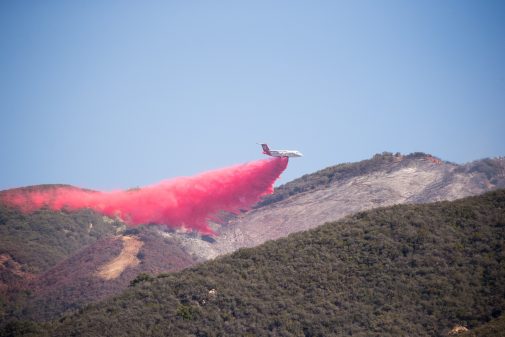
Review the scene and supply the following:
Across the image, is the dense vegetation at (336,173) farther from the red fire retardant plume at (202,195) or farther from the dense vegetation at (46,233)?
the dense vegetation at (46,233)

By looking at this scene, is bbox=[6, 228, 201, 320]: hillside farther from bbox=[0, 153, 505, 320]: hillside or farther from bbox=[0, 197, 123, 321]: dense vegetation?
bbox=[0, 197, 123, 321]: dense vegetation

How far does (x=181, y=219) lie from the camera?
10662 cm

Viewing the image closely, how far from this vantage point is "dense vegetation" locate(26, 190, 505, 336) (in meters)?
59.2

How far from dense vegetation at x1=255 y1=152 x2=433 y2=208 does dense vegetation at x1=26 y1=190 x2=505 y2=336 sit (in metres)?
59.9

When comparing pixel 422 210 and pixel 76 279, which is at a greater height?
pixel 422 210

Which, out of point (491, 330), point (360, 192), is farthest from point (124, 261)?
point (491, 330)

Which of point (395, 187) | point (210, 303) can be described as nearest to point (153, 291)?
point (210, 303)

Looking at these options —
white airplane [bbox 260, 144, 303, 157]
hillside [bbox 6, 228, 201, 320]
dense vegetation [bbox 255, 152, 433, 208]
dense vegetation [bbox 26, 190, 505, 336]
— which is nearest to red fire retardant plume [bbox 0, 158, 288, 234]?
white airplane [bbox 260, 144, 303, 157]

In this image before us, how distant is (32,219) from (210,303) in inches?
3028

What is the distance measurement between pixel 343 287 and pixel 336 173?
259 feet

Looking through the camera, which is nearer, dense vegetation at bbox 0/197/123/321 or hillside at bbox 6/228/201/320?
hillside at bbox 6/228/201/320

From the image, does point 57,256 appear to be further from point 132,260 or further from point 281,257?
point 281,257

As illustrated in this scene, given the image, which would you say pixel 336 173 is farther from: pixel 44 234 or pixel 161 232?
pixel 44 234

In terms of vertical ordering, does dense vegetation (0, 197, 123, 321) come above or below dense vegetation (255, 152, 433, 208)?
below
